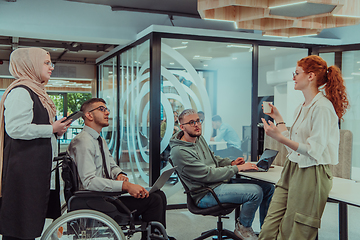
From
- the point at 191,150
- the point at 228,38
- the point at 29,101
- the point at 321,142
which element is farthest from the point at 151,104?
the point at 321,142

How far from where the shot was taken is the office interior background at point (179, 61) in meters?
4.71

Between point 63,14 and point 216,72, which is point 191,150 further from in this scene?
point 63,14

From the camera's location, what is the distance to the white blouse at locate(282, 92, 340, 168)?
2059 millimetres

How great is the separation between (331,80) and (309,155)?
0.51 meters

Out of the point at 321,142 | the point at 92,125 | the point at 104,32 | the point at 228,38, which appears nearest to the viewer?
the point at 321,142

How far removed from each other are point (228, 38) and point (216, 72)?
1.70 ft

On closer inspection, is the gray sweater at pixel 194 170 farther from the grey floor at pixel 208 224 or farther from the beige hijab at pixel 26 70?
the beige hijab at pixel 26 70

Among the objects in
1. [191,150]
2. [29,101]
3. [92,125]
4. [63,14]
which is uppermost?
[63,14]

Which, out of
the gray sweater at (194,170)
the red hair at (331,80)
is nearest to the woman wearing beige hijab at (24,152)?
the gray sweater at (194,170)

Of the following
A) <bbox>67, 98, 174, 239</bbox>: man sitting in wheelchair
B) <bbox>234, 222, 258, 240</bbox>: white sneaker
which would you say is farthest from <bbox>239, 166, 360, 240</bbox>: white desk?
<bbox>67, 98, 174, 239</bbox>: man sitting in wheelchair

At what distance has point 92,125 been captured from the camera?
2.70 metres

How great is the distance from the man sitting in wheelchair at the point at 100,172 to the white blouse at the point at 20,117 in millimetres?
344

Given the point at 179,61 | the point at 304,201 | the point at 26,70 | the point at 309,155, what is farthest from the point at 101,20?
the point at 304,201

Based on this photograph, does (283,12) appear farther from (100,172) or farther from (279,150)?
(100,172)
